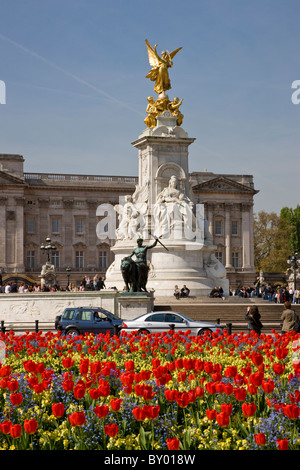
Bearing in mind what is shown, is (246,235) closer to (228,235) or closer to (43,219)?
(228,235)

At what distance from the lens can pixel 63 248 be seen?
10262 centimetres

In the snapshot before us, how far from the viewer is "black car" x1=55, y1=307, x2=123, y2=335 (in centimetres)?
2577

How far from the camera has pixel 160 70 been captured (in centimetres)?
4528

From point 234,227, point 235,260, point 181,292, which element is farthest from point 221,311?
point 234,227

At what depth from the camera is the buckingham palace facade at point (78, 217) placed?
100 meters

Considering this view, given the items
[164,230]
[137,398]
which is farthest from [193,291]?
[137,398]

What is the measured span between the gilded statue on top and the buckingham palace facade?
55.9 meters

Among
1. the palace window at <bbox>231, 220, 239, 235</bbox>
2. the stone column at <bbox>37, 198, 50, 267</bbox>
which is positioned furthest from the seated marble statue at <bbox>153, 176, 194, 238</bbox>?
the palace window at <bbox>231, 220, 239, 235</bbox>

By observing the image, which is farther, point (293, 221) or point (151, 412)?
point (293, 221)

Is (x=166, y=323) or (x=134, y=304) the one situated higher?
(x=134, y=304)

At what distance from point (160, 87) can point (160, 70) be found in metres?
0.97
